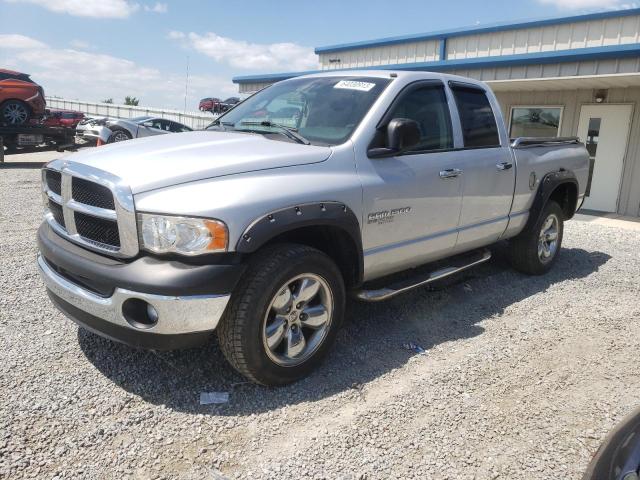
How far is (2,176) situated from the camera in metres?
12.2

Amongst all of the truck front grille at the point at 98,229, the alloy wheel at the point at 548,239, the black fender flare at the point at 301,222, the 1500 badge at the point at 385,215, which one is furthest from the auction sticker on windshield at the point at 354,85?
the alloy wheel at the point at 548,239

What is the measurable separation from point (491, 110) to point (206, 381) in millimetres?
3555

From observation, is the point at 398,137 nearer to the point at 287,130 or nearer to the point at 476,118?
the point at 287,130

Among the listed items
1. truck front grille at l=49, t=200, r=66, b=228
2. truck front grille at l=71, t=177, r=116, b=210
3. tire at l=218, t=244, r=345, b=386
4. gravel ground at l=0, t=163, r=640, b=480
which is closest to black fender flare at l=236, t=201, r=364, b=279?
tire at l=218, t=244, r=345, b=386

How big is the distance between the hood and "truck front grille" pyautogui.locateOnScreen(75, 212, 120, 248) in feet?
0.94

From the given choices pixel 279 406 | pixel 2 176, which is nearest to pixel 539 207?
pixel 279 406

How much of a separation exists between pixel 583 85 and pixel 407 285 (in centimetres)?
857

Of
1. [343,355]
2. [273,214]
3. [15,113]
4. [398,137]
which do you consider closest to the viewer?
[273,214]

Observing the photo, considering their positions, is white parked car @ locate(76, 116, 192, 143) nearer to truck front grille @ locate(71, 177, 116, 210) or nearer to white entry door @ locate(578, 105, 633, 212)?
white entry door @ locate(578, 105, 633, 212)

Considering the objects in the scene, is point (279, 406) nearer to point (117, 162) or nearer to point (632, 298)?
point (117, 162)

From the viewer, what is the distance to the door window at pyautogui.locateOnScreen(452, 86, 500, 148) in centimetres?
448

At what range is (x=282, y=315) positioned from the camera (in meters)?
3.10

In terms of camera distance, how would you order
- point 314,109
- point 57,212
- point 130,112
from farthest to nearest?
point 130,112 < point 314,109 < point 57,212

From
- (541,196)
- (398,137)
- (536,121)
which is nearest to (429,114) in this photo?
(398,137)
